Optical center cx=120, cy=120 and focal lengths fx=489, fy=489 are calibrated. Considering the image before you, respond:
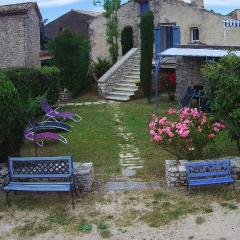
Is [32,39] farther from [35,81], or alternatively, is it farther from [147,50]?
[35,81]

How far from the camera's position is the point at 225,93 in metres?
10.8

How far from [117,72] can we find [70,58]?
245cm

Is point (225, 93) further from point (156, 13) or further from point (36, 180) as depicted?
point (156, 13)

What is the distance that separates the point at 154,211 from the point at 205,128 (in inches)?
113

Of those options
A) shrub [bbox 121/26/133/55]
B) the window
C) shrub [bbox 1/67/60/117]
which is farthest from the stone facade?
shrub [bbox 1/67/60/117]

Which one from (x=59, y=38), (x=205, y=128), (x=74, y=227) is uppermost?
(x=59, y=38)

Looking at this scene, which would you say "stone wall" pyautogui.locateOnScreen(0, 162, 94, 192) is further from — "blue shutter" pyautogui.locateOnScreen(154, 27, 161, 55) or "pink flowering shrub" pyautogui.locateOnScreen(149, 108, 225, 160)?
"blue shutter" pyautogui.locateOnScreen(154, 27, 161, 55)

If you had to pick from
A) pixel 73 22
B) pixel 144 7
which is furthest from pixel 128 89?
pixel 73 22

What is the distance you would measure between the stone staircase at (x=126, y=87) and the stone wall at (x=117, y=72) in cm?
19

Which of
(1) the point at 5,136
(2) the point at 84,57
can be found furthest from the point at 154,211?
(2) the point at 84,57

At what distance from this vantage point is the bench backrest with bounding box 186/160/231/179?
955cm

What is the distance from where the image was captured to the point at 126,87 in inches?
947

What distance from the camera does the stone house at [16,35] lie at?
27.4 m

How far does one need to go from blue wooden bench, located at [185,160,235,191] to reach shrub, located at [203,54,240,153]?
1.40 metres
